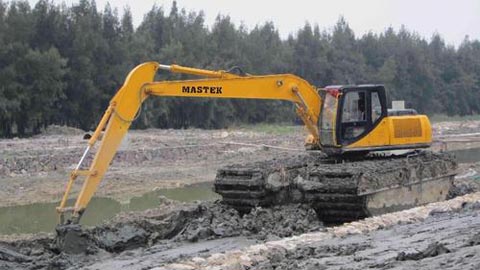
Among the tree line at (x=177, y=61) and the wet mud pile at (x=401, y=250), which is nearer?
the wet mud pile at (x=401, y=250)

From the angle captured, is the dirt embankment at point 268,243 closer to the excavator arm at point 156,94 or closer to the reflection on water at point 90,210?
the excavator arm at point 156,94

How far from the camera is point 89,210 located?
1898 centimetres

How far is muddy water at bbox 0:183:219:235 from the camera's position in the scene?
16.8m

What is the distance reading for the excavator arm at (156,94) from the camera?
1131cm

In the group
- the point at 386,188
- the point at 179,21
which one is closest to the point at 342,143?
the point at 386,188

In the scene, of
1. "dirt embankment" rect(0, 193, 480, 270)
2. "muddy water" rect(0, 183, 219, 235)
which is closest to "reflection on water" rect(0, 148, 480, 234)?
"muddy water" rect(0, 183, 219, 235)

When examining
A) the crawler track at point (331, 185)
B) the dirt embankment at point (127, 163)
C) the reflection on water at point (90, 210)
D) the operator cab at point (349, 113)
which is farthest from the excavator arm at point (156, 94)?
the dirt embankment at point (127, 163)

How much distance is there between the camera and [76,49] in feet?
161

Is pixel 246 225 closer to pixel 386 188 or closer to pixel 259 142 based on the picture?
pixel 386 188

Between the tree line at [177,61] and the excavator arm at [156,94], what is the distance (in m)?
31.6

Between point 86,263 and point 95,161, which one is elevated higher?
point 95,161

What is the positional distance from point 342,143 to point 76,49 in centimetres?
3754

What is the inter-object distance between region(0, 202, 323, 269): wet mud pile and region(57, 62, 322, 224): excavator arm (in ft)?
1.57

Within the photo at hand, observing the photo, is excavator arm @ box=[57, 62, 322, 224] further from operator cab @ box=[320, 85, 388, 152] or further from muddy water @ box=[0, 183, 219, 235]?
muddy water @ box=[0, 183, 219, 235]
